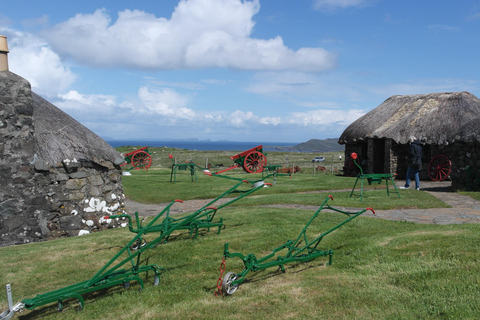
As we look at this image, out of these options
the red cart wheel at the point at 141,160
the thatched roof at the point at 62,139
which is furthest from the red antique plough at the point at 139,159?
the thatched roof at the point at 62,139

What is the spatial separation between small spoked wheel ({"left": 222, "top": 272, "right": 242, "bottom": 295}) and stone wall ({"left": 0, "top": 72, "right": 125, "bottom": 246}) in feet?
18.5

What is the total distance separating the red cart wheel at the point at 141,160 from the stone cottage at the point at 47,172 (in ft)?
55.5

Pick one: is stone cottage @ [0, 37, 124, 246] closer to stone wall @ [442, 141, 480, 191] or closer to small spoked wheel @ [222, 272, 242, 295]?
small spoked wheel @ [222, 272, 242, 295]

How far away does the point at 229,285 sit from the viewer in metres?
4.64

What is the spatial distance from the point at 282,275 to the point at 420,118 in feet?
60.1

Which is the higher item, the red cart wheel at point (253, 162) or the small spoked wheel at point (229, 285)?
the red cart wheel at point (253, 162)

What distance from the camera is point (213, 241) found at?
701 centimetres

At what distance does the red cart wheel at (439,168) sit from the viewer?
1923 centimetres

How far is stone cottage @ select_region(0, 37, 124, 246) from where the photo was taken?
26.7 feet

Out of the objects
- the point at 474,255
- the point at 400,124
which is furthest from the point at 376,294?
the point at 400,124

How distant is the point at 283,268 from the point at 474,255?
2.48 metres

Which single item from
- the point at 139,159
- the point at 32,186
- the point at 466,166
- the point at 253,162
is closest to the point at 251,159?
the point at 253,162

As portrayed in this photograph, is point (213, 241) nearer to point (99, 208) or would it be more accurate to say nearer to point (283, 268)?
point (283, 268)

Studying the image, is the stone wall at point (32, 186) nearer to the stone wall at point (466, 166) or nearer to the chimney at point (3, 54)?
the chimney at point (3, 54)
